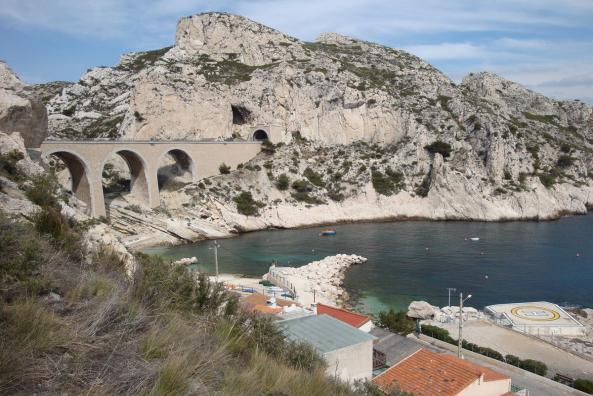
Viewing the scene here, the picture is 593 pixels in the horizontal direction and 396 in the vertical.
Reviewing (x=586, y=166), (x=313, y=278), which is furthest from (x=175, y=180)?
(x=586, y=166)

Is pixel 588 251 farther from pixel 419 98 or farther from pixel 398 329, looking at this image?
pixel 419 98

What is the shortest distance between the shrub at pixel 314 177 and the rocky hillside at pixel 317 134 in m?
0.21

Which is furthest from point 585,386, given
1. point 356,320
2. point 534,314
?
point 534,314

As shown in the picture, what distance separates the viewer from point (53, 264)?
5184 mm

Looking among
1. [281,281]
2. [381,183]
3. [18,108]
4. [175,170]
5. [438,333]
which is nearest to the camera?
[18,108]

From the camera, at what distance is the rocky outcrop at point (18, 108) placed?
55.2ft

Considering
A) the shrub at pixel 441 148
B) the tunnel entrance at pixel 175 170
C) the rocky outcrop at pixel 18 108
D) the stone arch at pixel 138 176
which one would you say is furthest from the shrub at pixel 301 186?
the rocky outcrop at pixel 18 108

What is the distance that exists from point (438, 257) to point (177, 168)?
112 ft

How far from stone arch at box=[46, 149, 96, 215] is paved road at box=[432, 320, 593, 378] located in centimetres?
3524

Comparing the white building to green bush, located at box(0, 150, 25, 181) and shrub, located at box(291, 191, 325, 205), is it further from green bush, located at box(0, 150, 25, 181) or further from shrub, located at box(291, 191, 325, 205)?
shrub, located at box(291, 191, 325, 205)

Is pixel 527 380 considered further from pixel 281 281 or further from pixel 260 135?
pixel 260 135

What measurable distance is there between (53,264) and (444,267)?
31.6 meters

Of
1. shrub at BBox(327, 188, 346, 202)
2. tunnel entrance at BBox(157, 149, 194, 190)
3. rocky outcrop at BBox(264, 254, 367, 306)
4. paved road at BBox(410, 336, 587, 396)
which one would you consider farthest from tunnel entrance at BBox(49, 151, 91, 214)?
paved road at BBox(410, 336, 587, 396)

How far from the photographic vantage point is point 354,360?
10203 mm
